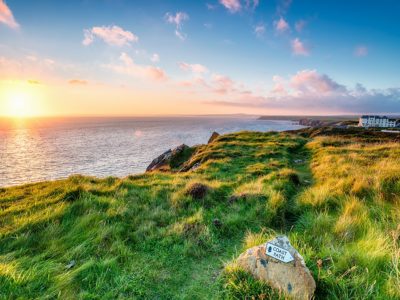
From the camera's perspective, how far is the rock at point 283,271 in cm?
302

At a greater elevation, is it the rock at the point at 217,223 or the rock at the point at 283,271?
the rock at the point at 283,271

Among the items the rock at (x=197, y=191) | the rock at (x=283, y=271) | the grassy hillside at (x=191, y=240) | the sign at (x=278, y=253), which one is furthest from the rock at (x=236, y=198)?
the sign at (x=278, y=253)

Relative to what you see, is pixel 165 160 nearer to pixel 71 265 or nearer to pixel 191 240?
pixel 191 240

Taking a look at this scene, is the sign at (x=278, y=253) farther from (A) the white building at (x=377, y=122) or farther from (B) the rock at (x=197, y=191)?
(A) the white building at (x=377, y=122)

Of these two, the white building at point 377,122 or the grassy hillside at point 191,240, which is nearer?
the grassy hillside at point 191,240

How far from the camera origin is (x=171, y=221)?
629 cm

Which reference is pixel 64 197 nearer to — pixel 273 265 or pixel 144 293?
pixel 144 293

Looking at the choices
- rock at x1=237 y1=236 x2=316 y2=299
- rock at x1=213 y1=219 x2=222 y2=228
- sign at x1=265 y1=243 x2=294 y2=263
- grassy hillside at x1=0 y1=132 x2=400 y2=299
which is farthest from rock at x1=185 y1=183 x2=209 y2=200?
sign at x1=265 y1=243 x2=294 y2=263

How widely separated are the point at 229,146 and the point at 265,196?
1687 centimetres

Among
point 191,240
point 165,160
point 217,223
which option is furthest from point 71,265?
point 165,160

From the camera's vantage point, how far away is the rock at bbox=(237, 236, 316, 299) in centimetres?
302

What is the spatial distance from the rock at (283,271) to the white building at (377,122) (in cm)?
12108

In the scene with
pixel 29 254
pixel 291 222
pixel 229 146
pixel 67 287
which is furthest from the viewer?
pixel 229 146

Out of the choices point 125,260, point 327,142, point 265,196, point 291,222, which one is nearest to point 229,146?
point 327,142
